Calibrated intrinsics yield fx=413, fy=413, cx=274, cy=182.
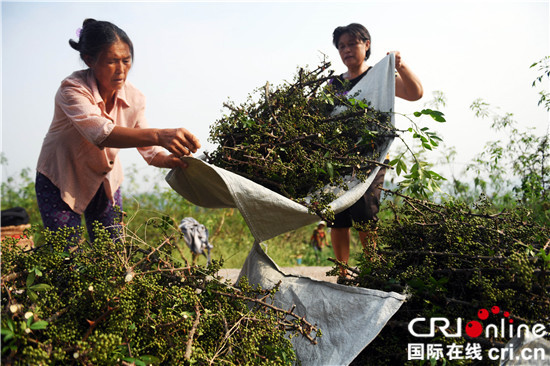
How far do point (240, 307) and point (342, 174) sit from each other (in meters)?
0.92

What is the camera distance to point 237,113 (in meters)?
2.35

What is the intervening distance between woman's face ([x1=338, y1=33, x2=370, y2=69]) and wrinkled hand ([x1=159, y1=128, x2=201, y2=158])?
1.56 meters

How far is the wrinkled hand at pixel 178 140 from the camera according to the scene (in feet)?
6.60

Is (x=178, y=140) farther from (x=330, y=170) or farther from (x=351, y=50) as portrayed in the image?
(x=351, y=50)

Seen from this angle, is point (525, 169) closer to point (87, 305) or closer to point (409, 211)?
point (409, 211)

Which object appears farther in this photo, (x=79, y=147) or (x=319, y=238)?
(x=319, y=238)

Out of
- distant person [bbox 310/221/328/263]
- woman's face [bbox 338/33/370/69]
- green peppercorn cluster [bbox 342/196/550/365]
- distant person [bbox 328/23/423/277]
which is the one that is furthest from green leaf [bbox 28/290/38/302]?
distant person [bbox 310/221/328/263]

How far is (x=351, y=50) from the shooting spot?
3.04 metres

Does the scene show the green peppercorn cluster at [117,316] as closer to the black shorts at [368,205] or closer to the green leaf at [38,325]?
the green leaf at [38,325]

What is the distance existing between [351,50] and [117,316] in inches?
95.7

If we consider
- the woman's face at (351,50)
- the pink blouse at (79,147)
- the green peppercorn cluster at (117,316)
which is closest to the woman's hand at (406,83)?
the woman's face at (351,50)

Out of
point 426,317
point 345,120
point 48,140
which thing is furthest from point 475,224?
point 48,140

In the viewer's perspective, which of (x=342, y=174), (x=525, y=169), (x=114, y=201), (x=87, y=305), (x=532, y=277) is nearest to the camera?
(x=87, y=305)

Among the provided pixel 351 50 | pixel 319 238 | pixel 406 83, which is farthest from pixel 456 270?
pixel 319 238
